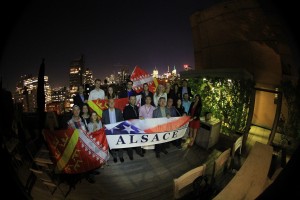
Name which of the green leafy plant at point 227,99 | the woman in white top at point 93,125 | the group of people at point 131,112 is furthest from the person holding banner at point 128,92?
the green leafy plant at point 227,99

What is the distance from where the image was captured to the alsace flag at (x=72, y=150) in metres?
3.95

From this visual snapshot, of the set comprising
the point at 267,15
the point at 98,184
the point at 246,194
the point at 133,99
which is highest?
the point at 267,15

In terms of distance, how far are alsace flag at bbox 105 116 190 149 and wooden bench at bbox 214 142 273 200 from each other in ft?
7.50

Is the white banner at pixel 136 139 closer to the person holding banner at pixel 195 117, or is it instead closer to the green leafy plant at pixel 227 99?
the person holding banner at pixel 195 117

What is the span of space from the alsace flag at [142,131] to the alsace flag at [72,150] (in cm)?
64

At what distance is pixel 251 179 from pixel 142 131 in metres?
2.82

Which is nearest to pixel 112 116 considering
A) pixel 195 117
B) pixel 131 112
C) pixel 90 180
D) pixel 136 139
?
pixel 131 112

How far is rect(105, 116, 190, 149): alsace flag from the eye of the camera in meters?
4.86

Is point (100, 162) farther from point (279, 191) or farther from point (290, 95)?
point (290, 95)

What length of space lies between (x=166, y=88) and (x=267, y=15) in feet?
15.2

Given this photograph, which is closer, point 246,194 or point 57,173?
point 246,194

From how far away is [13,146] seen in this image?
4.90m

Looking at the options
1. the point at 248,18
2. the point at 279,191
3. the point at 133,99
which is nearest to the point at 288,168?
the point at 279,191

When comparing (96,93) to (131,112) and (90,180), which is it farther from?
(90,180)
